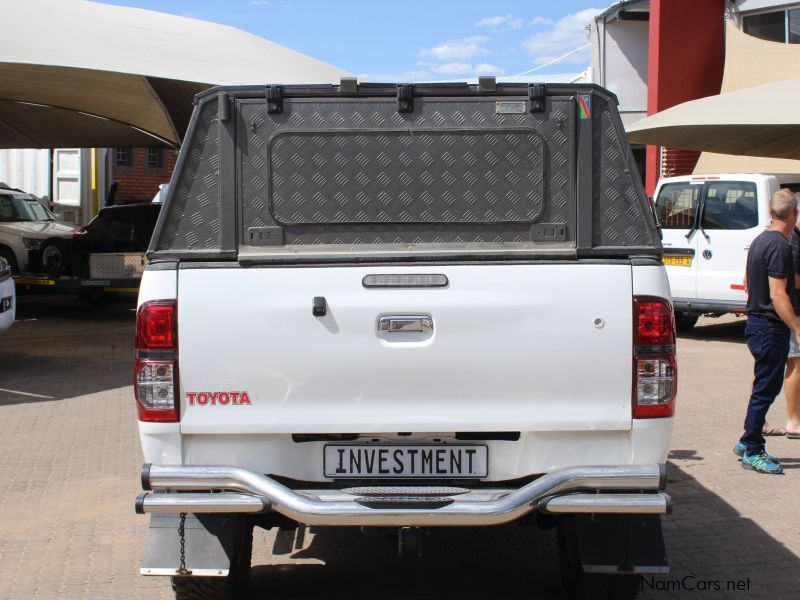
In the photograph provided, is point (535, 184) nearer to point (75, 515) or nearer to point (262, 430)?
point (262, 430)

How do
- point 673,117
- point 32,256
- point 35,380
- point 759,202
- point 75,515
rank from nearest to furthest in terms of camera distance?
1. point 75,515
2. point 35,380
3. point 759,202
4. point 673,117
5. point 32,256

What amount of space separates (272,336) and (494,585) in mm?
1856

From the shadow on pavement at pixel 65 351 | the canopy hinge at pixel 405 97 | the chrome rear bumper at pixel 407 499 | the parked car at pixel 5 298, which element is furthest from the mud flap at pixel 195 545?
the parked car at pixel 5 298

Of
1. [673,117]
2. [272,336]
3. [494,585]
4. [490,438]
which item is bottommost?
[494,585]

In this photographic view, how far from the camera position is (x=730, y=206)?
1348cm

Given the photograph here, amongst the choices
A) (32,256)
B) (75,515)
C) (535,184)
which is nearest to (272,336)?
(535,184)

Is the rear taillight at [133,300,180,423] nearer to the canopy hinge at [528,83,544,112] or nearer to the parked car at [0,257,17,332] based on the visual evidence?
the canopy hinge at [528,83,544,112]

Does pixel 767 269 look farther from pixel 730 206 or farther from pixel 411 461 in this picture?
pixel 730 206

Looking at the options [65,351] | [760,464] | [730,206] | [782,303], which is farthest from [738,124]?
[65,351]

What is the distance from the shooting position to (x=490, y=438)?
13.3 feet

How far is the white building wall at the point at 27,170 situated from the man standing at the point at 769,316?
25.0m

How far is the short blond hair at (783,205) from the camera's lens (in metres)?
7.12

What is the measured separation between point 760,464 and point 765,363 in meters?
0.70

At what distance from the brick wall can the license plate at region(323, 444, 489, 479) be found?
27.7 meters
